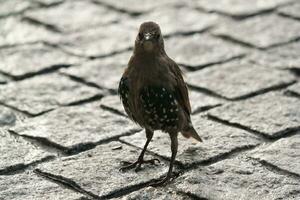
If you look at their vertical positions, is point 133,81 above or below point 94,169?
above

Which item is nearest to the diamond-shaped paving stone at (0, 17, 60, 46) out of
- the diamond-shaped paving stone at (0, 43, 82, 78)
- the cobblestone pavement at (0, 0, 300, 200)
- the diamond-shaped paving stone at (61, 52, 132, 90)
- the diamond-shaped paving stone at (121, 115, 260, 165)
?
the cobblestone pavement at (0, 0, 300, 200)

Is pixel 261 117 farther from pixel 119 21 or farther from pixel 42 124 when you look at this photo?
pixel 119 21

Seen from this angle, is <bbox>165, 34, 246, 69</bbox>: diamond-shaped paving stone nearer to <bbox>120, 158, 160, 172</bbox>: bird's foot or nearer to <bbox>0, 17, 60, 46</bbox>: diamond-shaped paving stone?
<bbox>0, 17, 60, 46</bbox>: diamond-shaped paving stone

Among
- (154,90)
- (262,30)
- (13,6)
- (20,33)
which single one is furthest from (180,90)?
(13,6)

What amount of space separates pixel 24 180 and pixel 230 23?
367cm

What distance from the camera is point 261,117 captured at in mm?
6301

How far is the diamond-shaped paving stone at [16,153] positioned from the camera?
5.53 metres

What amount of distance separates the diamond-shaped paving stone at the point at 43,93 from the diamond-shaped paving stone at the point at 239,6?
7.78 feet

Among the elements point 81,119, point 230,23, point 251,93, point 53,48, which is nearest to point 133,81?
point 81,119

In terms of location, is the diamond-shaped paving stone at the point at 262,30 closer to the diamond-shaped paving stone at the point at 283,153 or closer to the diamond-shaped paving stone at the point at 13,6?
the diamond-shaped paving stone at the point at 283,153

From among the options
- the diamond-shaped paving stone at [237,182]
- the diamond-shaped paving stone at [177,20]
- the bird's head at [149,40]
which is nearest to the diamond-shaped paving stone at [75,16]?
the diamond-shaped paving stone at [177,20]

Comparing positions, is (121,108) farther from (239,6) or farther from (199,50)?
(239,6)

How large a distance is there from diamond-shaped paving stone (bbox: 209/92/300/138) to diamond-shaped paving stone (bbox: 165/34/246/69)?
0.93 meters

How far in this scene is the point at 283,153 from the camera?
5.70 m
